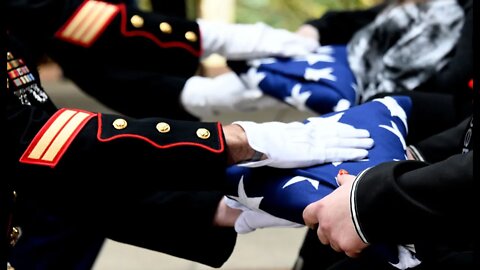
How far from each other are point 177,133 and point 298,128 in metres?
0.16

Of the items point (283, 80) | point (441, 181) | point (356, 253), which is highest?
point (441, 181)

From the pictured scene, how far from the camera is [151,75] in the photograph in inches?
55.3

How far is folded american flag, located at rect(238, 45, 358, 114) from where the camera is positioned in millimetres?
1270

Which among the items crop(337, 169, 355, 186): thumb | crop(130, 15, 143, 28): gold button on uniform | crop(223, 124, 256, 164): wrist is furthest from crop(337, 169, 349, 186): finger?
crop(130, 15, 143, 28): gold button on uniform

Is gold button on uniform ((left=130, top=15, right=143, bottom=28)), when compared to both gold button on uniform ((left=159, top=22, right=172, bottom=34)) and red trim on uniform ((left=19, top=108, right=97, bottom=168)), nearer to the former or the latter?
gold button on uniform ((left=159, top=22, right=172, bottom=34))

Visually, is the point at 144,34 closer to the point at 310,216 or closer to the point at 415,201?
the point at 310,216

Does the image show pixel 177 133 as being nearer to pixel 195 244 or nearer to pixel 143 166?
pixel 143 166

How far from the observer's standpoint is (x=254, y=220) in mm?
1032

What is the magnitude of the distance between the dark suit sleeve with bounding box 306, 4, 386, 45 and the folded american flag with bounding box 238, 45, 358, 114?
0.44 ft

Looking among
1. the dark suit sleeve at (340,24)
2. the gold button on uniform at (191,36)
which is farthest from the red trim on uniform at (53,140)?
the dark suit sleeve at (340,24)

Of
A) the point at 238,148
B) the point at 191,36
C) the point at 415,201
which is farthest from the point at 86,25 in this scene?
the point at 415,201

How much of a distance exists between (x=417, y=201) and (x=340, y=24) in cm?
90

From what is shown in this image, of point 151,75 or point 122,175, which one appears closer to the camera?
point 122,175

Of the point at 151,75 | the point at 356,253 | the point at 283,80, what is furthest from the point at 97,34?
the point at 356,253
